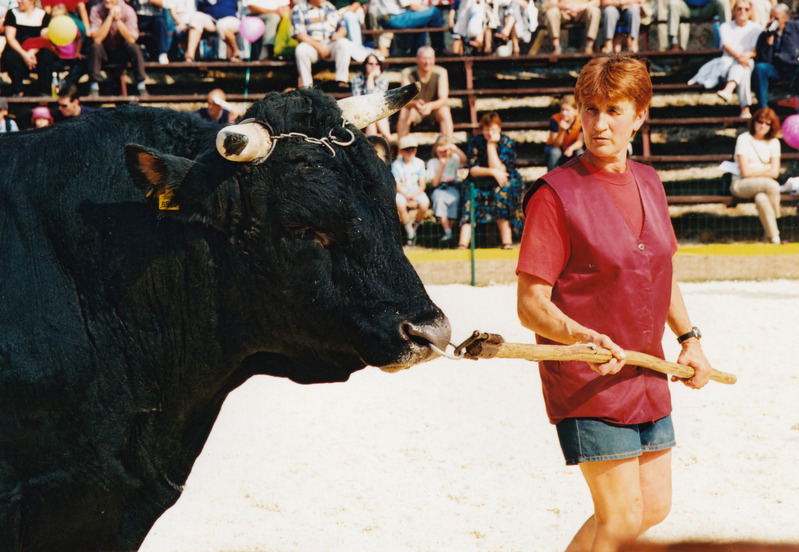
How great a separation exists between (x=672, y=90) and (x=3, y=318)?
44.6ft

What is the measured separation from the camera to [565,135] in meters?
12.4

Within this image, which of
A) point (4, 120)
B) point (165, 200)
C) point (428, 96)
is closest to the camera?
point (165, 200)

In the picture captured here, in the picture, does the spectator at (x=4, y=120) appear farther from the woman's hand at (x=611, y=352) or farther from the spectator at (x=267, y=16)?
the woman's hand at (x=611, y=352)

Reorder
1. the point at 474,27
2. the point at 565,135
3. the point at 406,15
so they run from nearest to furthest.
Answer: the point at 565,135 → the point at 474,27 → the point at 406,15

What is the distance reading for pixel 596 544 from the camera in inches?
120

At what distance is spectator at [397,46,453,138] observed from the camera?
42.8ft

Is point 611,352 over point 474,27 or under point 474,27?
under

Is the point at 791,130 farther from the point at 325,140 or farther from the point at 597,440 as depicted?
the point at 325,140

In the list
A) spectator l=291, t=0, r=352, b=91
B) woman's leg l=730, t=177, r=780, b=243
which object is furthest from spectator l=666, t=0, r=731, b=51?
spectator l=291, t=0, r=352, b=91

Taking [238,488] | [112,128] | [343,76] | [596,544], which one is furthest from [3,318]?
[343,76]

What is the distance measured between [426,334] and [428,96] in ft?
35.6

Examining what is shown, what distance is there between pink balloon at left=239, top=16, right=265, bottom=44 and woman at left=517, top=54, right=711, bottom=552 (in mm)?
11589

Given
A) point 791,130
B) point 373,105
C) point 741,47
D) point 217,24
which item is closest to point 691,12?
point 741,47

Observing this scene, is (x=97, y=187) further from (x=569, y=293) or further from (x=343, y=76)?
(x=343, y=76)
